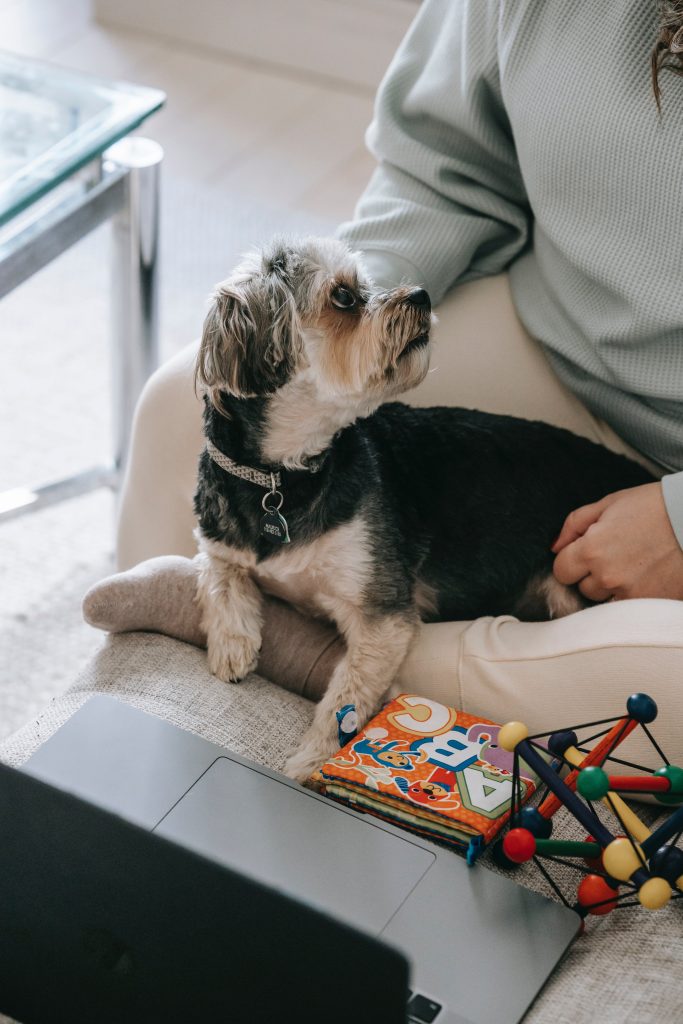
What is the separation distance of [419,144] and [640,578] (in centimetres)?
64

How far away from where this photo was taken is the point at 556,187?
139 cm

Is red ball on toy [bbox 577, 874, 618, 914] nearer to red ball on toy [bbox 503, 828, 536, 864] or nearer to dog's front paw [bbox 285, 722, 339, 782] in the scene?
red ball on toy [bbox 503, 828, 536, 864]

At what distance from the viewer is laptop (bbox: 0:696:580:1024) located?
771mm

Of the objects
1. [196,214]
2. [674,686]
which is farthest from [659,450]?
[196,214]

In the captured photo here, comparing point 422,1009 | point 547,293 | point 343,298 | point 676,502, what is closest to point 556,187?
point 547,293

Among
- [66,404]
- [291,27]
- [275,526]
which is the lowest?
[66,404]

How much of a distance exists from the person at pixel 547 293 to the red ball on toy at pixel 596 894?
205 millimetres

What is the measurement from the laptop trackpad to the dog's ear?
396 millimetres

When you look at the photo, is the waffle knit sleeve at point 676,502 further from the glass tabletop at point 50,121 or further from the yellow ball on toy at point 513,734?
the glass tabletop at point 50,121

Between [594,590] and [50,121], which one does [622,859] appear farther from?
[50,121]

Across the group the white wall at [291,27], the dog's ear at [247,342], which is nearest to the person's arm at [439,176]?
the dog's ear at [247,342]

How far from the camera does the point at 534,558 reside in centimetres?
148

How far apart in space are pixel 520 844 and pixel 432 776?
0.54ft

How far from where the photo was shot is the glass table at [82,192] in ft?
5.51
